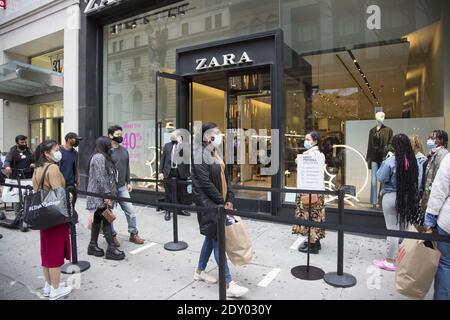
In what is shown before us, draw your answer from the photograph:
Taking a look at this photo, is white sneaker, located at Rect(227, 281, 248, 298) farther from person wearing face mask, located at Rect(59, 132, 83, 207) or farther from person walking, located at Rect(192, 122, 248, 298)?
person wearing face mask, located at Rect(59, 132, 83, 207)

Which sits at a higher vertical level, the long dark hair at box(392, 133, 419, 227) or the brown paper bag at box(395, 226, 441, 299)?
the long dark hair at box(392, 133, 419, 227)

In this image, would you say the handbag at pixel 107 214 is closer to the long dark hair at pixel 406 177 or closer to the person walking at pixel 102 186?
the person walking at pixel 102 186

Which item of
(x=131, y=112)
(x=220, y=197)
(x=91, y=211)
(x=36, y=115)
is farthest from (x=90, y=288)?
(x=36, y=115)

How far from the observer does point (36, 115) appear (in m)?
13.5

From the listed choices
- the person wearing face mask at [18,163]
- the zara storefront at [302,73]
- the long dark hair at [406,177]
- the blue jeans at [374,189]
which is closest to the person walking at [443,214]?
the long dark hair at [406,177]

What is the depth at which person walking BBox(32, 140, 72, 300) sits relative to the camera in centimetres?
363

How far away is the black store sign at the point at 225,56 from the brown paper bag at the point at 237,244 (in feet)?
14.4

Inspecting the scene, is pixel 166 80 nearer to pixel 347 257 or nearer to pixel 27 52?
pixel 347 257

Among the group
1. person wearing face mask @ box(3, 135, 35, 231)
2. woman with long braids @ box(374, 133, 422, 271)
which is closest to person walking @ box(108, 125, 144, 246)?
person wearing face mask @ box(3, 135, 35, 231)

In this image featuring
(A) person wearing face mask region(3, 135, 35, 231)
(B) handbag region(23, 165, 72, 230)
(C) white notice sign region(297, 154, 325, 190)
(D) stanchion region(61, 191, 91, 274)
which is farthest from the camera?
(A) person wearing face mask region(3, 135, 35, 231)

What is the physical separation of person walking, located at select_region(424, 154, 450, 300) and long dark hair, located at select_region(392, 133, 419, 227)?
875mm

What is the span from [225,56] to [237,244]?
498 cm

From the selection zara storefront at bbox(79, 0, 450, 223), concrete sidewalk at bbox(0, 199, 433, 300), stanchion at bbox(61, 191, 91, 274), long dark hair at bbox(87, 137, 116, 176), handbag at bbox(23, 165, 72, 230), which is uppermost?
zara storefront at bbox(79, 0, 450, 223)

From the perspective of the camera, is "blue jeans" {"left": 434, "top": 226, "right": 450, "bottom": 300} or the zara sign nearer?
"blue jeans" {"left": 434, "top": 226, "right": 450, "bottom": 300}
